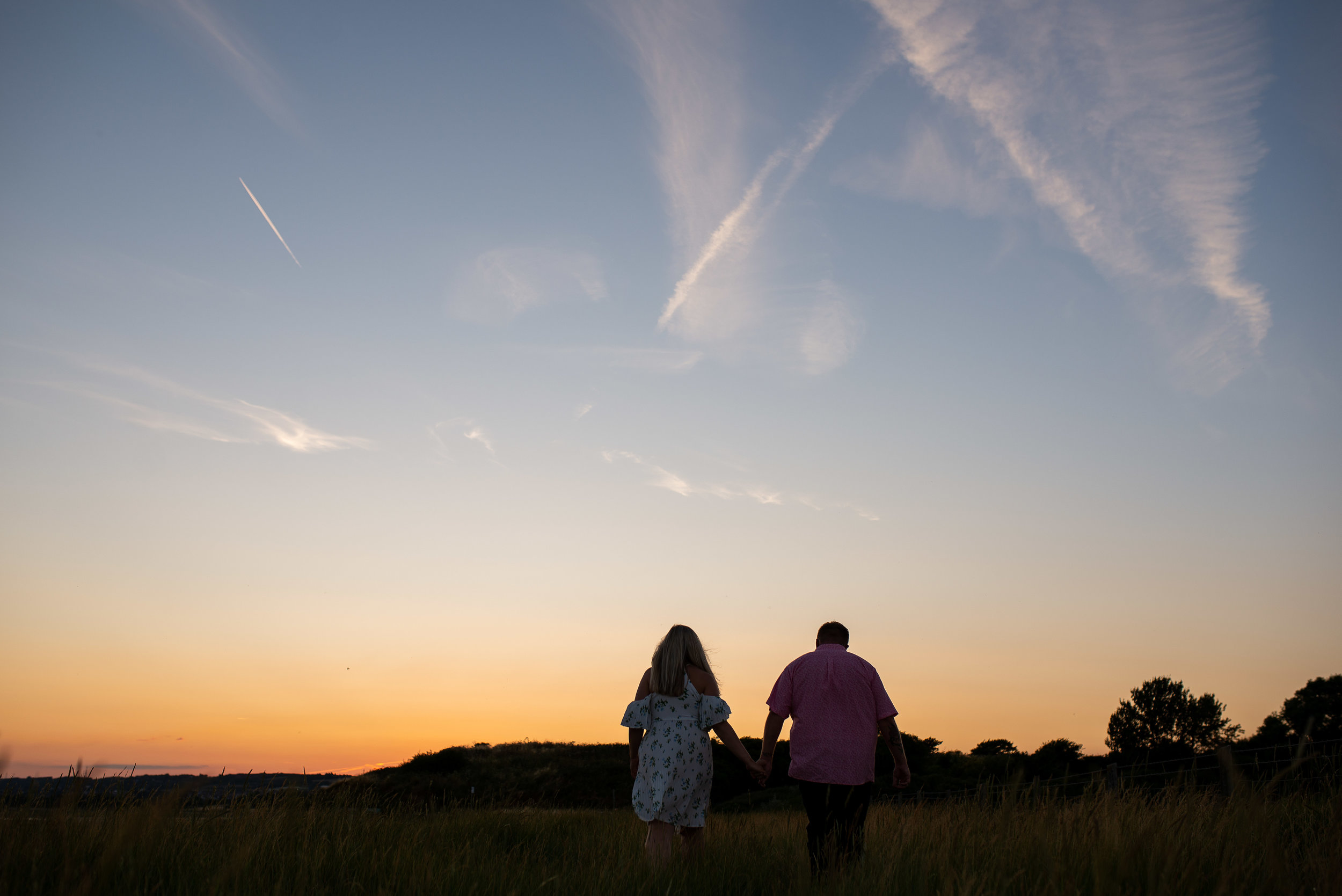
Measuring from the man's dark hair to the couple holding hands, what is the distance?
14 centimetres

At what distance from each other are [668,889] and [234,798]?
13.7 feet

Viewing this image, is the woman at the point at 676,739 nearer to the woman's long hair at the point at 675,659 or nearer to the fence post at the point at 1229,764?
the woman's long hair at the point at 675,659

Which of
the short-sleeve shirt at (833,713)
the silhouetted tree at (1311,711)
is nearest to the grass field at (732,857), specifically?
the short-sleeve shirt at (833,713)

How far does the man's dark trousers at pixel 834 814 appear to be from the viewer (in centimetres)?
558

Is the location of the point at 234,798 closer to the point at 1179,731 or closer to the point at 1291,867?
the point at 1291,867

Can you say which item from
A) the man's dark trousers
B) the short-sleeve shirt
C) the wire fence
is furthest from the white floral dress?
the wire fence

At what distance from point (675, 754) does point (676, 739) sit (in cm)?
11

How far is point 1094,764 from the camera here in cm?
3180

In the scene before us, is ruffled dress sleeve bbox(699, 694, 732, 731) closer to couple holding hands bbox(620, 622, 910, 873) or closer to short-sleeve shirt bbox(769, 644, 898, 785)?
couple holding hands bbox(620, 622, 910, 873)

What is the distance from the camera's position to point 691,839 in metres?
5.94

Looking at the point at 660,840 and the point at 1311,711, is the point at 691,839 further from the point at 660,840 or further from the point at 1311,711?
the point at 1311,711

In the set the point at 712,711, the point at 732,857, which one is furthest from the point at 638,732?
the point at 732,857

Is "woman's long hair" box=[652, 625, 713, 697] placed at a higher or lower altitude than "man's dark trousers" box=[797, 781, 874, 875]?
higher

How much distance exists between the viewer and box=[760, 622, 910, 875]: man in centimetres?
608
